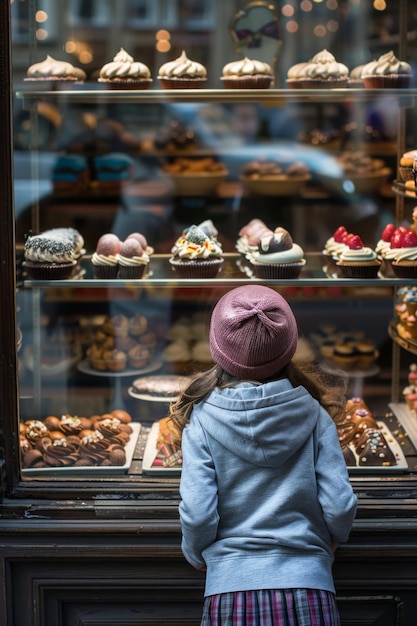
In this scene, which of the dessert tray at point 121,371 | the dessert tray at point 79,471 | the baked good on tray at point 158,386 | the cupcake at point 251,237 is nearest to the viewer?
the dessert tray at point 79,471

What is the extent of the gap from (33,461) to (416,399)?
132 centimetres

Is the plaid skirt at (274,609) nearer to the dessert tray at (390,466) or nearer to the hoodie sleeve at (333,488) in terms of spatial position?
the hoodie sleeve at (333,488)

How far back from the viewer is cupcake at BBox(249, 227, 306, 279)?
107 inches

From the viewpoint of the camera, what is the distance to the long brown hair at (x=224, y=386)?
203 cm

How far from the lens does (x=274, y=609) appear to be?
192 cm

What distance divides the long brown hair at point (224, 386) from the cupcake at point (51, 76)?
1.17 m

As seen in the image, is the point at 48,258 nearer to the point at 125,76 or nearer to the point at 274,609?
the point at 125,76

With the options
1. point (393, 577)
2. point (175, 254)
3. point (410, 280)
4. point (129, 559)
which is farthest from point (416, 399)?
point (129, 559)

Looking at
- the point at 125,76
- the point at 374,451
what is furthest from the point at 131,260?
the point at 374,451

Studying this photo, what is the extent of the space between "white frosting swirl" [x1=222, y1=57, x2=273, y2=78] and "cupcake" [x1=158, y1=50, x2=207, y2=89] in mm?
90

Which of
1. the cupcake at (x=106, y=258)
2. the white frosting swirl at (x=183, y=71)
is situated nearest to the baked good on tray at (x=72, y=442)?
the cupcake at (x=106, y=258)

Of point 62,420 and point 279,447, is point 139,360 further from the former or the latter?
point 279,447

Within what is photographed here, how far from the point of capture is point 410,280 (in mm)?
2684

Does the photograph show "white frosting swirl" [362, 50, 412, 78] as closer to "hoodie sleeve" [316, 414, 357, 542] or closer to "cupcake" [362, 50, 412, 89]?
"cupcake" [362, 50, 412, 89]
